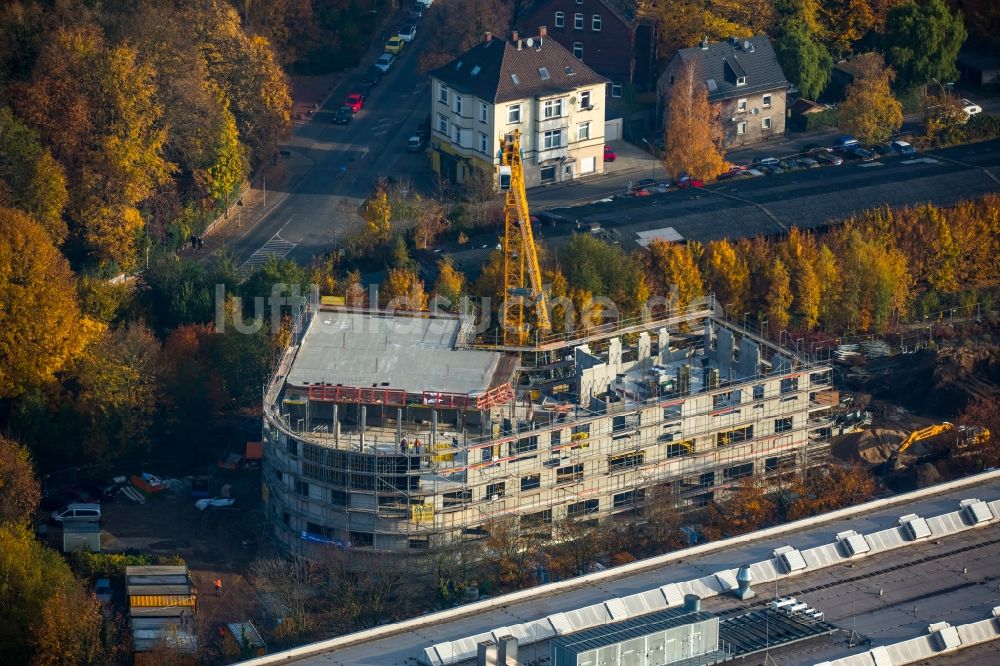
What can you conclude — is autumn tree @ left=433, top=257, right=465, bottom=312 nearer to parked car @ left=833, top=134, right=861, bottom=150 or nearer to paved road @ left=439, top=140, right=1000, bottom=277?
paved road @ left=439, top=140, right=1000, bottom=277

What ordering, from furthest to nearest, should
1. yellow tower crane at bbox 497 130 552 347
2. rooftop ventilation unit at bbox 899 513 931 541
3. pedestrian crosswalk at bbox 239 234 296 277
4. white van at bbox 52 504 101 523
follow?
pedestrian crosswalk at bbox 239 234 296 277 → yellow tower crane at bbox 497 130 552 347 → white van at bbox 52 504 101 523 → rooftop ventilation unit at bbox 899 513 931 541

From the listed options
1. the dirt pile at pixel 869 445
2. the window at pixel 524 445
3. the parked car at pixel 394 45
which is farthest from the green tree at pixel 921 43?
the window at pixel 524 445

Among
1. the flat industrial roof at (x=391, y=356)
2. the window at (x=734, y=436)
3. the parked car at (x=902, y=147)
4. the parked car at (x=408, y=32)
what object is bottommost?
the window at (x=734, y=436)

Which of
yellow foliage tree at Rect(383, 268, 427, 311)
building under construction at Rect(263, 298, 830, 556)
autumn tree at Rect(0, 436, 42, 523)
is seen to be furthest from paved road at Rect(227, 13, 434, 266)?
autumn tree at Rect(0, 436, 42, 523)

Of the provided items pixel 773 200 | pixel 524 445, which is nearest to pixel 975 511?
pixel 524 445

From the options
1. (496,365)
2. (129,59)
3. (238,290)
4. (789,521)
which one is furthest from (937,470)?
(129,59)

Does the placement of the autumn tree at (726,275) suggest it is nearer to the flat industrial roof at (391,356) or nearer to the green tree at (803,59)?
the flat industrial roof at (391,356)
